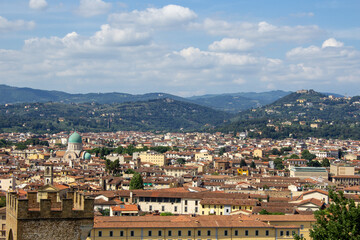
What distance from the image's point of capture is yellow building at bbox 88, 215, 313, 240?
34375 mm

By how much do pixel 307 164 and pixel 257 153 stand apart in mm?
22966

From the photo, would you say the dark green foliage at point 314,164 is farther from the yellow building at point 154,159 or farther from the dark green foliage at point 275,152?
the dark green foliage at point 275,152

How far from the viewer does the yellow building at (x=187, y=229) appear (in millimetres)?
34375

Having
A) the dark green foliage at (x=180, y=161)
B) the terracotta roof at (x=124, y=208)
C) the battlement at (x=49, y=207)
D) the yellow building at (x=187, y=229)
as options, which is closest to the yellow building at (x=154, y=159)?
the dark green foliage at (x=180, y=161)

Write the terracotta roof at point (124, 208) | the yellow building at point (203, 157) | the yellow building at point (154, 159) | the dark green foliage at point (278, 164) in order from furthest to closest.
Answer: the yellow building at point (203, 157) < the yellow building at point (154, 159) < the dark green foliage at point (278, 164) < the terracotta roof at point (124, 208)

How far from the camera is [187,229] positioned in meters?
34.8

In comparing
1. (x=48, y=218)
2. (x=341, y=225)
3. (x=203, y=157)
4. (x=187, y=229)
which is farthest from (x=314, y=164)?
(x=48, y=218)

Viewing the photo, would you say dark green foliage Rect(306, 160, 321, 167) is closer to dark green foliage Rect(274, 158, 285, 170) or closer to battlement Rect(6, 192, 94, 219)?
dark green foliage Rect(274, 158, 285, 170)

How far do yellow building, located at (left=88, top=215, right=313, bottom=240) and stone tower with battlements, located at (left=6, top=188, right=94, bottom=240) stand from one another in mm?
22804

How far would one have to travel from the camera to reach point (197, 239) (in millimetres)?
34875

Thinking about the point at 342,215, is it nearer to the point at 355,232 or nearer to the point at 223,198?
the point at 355,232

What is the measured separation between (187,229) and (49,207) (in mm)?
24457

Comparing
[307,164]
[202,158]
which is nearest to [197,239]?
[307,164]

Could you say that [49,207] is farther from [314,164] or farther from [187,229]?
[314,164]
